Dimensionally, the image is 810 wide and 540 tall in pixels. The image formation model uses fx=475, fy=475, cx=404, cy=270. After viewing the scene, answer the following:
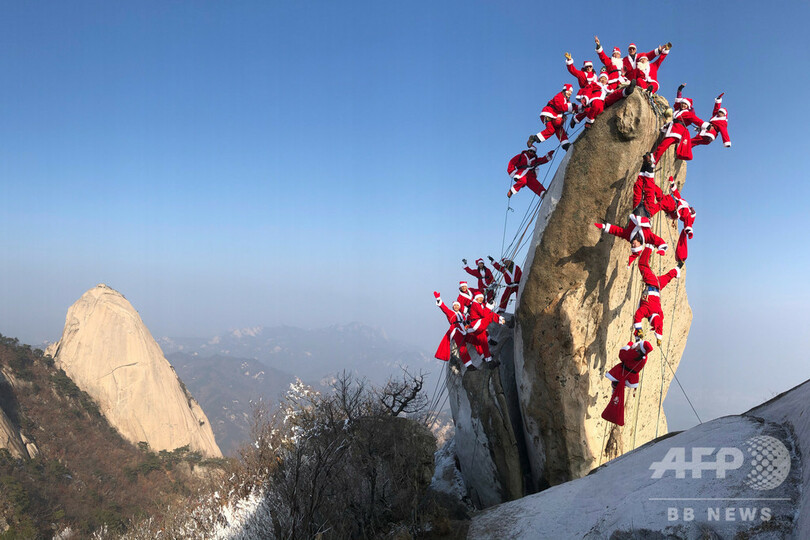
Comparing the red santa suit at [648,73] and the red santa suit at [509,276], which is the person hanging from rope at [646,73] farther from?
the red santa suit at [509,276]

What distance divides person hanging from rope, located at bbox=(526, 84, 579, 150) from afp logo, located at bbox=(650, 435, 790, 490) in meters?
7.42

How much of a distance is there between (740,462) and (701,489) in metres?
0.74

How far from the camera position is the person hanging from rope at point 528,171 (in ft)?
44.0

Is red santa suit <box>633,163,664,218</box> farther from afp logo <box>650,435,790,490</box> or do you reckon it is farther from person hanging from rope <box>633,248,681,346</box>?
afp logo <box>650,435,790,490</box>

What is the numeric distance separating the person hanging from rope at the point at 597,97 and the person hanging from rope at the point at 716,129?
328 centimetres

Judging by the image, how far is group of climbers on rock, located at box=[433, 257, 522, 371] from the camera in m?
14.0

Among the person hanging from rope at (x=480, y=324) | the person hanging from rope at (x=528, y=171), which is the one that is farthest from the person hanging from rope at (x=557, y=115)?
the person hanging from rope at (x=480, y=324)

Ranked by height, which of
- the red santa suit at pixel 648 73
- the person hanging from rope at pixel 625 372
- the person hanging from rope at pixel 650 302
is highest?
the red santa suit at pixel 648 73

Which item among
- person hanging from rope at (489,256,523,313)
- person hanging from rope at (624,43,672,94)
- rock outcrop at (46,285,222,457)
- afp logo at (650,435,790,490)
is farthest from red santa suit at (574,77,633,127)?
rock outcrop at (46,285,222,457)

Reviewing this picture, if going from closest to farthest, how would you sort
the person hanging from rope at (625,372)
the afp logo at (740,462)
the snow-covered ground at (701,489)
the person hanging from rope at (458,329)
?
1. the snow-covered ground at (701,489)
2. the afp logo at (740,462)
3. the person hanging from rope at (625,372)
4. the person hanging from rope at (458,329)

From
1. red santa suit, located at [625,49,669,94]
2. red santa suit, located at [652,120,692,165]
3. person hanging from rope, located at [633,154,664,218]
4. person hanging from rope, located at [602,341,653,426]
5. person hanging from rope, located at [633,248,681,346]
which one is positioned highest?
red santa suit, located at [625,49,669,94]

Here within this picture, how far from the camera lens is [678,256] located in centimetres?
1355

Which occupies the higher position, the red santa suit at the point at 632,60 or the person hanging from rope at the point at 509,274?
the red santa suit at the point at 632,60
